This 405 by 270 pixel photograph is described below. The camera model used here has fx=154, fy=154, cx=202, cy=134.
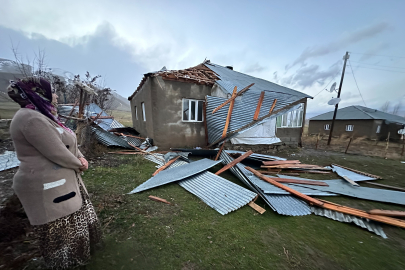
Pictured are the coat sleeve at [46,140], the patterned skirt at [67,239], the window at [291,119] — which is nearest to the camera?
the coat sleeve at [46,140]

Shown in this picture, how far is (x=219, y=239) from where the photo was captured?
99.4 inches

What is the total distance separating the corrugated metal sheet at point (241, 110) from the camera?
661cm

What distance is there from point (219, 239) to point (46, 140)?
261 centimetres

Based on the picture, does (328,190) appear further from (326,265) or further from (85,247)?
(85,247)

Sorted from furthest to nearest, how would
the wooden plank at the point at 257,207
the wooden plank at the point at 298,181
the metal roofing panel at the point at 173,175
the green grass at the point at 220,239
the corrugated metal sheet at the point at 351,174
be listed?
the corrugated metal sheet at the point at 351,174, the wooden plank at the point at 298,181, the metal roofing panel at the point at 173,175, the wooden plank at the point at 257,207, the green grass at the point at 220,239

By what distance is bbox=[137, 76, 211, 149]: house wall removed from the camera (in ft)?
24.1

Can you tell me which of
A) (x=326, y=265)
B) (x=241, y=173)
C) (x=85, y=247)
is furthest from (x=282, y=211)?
(x=85, y=247)

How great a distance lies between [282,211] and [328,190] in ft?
6.77

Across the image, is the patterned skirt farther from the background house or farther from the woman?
the background house

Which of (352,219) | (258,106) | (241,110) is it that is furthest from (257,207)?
(258,106)

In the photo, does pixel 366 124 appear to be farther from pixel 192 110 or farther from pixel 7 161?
pixel 7 161

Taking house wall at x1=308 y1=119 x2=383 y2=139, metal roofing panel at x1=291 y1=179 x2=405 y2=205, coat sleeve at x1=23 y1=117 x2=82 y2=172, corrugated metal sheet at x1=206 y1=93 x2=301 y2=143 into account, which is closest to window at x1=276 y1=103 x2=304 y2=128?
corrugated metal sheet at x1=206 y1=93 x2=301 y2=143

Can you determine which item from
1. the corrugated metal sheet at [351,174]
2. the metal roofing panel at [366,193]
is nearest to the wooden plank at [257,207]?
the metal roofing panel at [366,193]

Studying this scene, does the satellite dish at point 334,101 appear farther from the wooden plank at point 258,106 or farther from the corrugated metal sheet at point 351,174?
the wooden plank at point 258,106
